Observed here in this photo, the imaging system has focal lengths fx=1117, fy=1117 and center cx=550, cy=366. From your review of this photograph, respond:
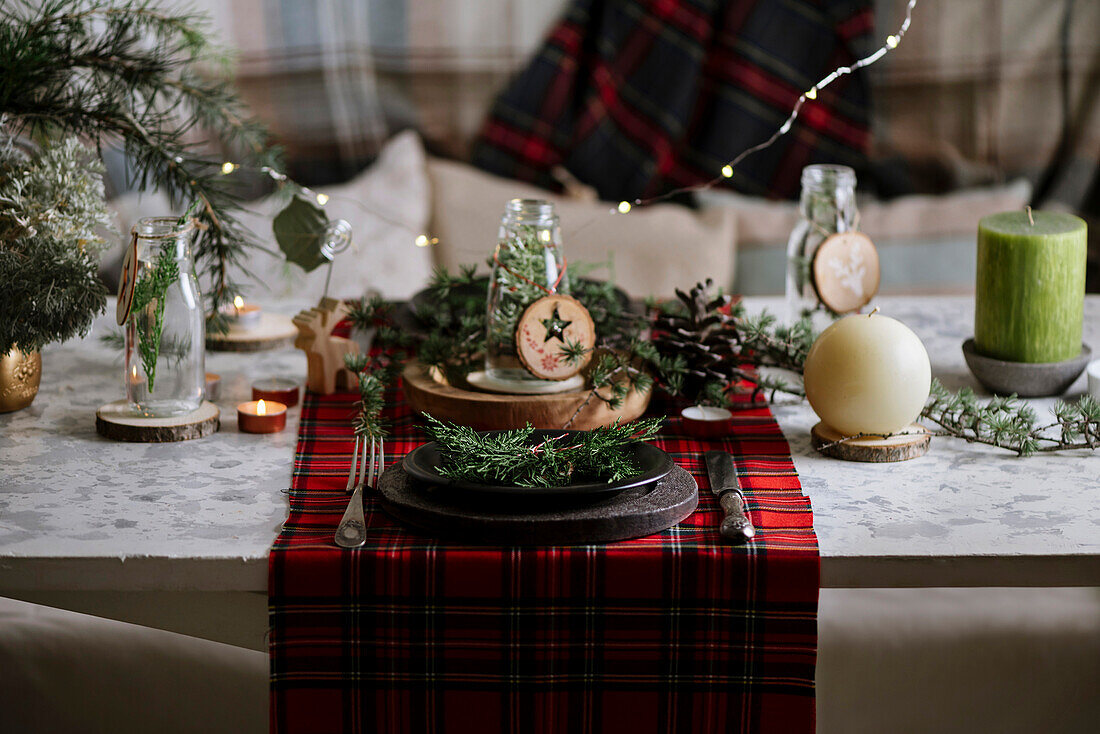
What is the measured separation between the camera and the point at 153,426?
95 cm

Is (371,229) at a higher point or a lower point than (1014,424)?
higher

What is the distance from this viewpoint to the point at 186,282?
97 centimetres

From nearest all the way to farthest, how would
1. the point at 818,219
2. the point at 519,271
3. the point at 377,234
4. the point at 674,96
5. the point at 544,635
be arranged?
the point at 544,635
the point at 519,271
the point at 818,219
the point at 377,234
the point at 674,96

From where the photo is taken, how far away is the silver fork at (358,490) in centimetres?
74

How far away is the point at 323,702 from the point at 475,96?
1854 mm

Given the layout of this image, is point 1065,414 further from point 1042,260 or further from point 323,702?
point 323,702

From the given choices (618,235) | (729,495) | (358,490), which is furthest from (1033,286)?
(618,235)

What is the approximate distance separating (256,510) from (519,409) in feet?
0.77

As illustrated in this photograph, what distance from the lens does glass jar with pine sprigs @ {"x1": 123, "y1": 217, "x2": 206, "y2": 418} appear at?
0.94 metres

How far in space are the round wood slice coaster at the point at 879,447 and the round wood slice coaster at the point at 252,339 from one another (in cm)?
61

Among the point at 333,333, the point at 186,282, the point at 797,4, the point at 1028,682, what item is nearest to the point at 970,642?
the point at 1028,682

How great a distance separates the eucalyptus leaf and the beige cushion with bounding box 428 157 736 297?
1.00m

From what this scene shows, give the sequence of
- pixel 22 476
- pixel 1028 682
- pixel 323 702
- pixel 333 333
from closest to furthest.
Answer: pixel 323 702, pixel 22 476, pixel 333 333, pixel 1028 682

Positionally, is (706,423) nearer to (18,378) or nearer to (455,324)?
(455,324)
